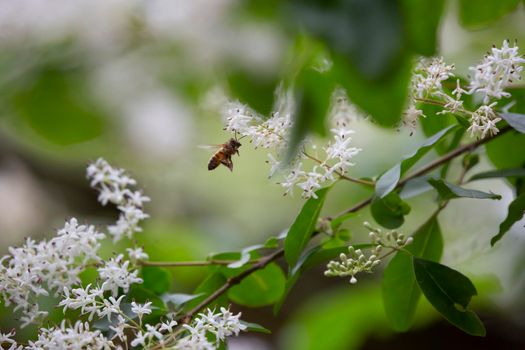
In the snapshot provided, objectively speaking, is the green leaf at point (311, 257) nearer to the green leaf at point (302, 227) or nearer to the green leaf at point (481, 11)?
the green leaf at point (302, 227)

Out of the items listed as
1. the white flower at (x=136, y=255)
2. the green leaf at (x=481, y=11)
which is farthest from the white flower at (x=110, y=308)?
the green leaf at (x=481, y=11)

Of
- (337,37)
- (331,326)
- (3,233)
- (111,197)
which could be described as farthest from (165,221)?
(337,37)

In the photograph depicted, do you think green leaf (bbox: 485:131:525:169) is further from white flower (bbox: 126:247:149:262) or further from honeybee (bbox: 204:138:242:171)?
white flower (bbox: 126:247:149:262)

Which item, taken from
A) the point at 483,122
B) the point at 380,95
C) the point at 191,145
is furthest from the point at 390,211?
the point at 191,145

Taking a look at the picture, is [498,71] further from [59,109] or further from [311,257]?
[59,109]

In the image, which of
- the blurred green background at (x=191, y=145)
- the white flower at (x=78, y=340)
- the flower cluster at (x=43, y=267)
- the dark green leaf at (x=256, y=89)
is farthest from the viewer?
the blurred green background at (x=191, y=145)

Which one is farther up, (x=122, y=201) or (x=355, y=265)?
(x=122, y=201)
